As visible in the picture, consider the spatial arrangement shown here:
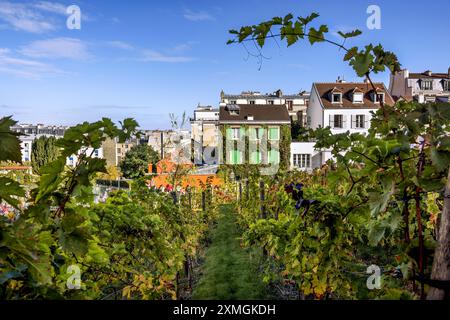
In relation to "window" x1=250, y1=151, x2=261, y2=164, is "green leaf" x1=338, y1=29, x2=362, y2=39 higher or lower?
higher

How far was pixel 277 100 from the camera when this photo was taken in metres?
63.8

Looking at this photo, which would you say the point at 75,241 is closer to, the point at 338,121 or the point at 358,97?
the point at 338,121

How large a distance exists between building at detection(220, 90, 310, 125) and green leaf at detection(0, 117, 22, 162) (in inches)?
2352

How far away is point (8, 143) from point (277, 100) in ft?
209

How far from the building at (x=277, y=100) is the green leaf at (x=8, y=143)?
2352 inches

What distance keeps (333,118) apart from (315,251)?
130ft

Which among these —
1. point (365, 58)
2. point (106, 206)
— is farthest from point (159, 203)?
point (365, 58)

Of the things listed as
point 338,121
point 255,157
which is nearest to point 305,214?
point 338,121

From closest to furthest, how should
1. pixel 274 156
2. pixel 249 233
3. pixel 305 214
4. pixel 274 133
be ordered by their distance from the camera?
1. pixel 305 214
2. pixel 249 233
3. pixel 274 156
4. pixel 274 133

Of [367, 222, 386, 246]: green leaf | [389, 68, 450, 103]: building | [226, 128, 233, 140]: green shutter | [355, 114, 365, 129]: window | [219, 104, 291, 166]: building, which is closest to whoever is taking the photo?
[367, 222, 386, 246]: green leaf

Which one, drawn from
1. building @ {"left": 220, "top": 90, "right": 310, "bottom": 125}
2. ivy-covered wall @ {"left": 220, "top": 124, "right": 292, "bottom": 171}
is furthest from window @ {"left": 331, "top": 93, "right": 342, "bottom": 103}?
building @ {"left": 220, "top": 90, "right": 310, "bottom": 125}

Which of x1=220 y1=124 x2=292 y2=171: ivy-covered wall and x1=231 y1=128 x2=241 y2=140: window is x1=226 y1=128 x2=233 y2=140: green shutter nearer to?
x1=231 y1=128 x2=241 y2=140: window

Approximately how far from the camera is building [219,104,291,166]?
139 ft

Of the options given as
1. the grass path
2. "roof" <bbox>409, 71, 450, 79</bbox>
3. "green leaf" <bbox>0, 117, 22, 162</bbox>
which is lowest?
the grass path
